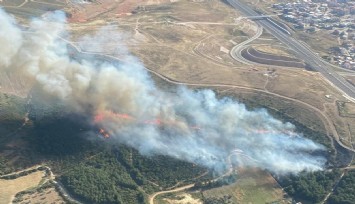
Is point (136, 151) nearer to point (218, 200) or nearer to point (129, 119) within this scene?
point (129, 119)

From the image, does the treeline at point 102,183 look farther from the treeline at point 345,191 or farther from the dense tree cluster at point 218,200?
the treeline at point 345,191

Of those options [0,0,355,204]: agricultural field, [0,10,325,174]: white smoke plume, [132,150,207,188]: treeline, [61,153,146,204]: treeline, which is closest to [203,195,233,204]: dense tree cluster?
[0,0,355,204]: agricultural field

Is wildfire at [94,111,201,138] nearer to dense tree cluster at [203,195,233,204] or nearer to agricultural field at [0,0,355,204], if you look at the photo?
agricultural field at [0,0,355,204]

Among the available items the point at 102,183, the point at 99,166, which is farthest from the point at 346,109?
the point at 102,183

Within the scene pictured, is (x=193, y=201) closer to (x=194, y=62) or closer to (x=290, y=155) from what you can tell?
(x=290, y=155)

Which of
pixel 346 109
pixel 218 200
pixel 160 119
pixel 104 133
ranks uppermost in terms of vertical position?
pixel 160 119

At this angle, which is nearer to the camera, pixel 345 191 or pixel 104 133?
pixel 345 191

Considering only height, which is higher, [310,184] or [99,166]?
[99,166]
